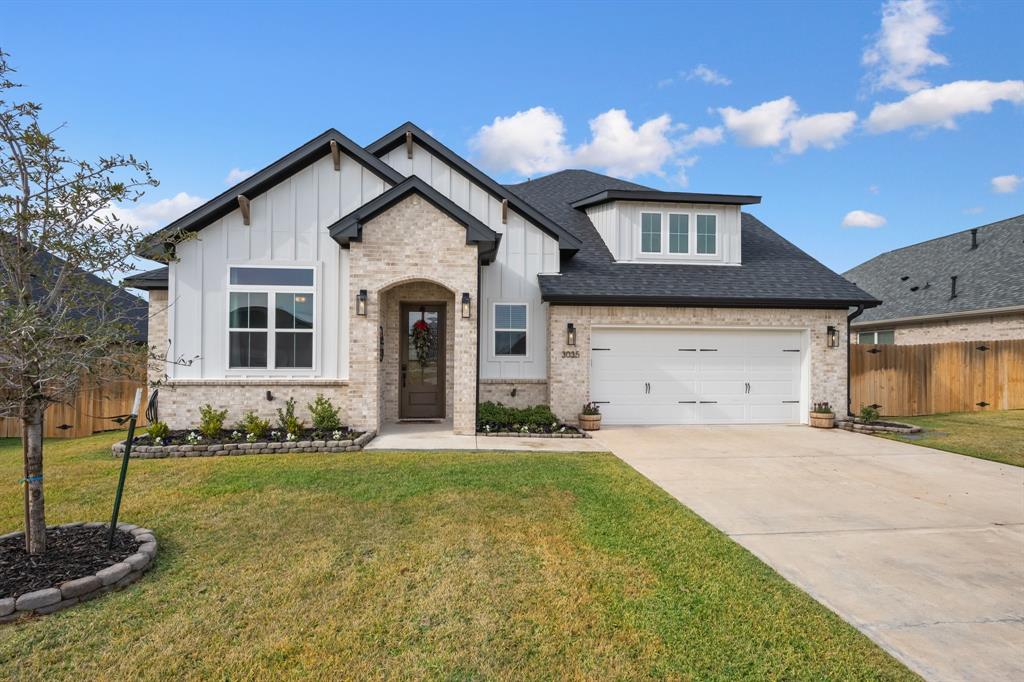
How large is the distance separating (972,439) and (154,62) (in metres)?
18.9

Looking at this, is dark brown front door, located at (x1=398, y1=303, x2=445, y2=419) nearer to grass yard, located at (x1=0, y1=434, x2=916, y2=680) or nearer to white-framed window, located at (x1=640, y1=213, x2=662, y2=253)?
grass yard, located at (x1=0, y1=434, x2=916, y2=680)

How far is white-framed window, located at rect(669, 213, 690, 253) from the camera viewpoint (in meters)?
12.8

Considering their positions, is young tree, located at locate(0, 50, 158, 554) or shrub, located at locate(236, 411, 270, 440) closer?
young tree, located at locate(0, 50, 158, 554)

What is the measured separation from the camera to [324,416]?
9.34m

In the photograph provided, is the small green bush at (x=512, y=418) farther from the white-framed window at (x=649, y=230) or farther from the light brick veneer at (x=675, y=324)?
the white-framed window at (x=649, y=230)

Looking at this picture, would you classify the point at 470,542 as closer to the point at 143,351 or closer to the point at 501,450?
the point at 143,351

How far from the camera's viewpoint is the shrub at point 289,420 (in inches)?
354

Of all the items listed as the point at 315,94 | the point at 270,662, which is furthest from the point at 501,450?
the point at 315,94

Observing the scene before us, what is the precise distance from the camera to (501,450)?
28.1 ft

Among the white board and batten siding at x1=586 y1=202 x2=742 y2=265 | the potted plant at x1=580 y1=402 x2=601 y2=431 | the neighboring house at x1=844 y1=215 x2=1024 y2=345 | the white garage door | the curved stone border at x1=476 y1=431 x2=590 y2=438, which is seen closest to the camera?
the curved stone border at x1=476 y1=431 x2=590 y2=438

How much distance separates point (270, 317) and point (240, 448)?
2792 millimetres

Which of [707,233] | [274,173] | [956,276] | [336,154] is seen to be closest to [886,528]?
[707,233]

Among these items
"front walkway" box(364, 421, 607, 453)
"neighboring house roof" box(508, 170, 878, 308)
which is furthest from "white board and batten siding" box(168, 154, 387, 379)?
"neighboring house roof" box(508, 170, 878, 308)

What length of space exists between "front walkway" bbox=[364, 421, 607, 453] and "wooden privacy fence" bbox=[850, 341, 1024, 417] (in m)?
9.06
